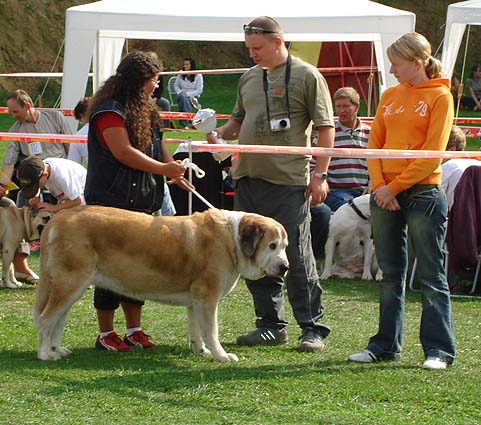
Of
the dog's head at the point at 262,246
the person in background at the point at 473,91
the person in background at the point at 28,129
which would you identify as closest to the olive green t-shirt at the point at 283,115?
the dog's head at the point at 262,246

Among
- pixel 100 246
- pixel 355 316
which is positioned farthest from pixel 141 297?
pixel 355 316

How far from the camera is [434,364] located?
18.0 feet

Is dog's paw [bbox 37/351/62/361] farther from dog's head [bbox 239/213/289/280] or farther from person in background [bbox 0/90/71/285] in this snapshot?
person in background [bbox 0/90/71/285]

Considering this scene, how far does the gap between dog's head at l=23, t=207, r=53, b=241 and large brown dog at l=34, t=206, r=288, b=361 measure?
2944 millimetres

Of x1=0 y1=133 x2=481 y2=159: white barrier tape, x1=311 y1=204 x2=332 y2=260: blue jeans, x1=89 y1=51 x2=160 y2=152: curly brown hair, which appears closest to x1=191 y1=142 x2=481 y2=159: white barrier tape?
x1=0 y1=133 x2=481 y2=159: white barrier tape

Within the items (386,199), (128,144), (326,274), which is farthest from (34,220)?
(386,199)

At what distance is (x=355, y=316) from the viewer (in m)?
7.41

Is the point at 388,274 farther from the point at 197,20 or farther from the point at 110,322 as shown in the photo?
the point at 197,20

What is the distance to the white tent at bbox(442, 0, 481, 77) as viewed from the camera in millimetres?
13867

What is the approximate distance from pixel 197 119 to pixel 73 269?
A: 1300mm

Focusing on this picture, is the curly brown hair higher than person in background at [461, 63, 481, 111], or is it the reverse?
the curly brown hair

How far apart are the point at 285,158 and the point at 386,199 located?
84 cm

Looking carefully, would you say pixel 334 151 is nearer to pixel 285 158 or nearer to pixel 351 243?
pixel 285 158

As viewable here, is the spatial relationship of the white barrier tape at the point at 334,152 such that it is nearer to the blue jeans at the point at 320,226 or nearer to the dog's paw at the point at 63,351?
the dog's paw at the point at 63,351
